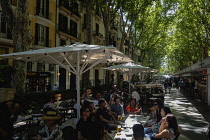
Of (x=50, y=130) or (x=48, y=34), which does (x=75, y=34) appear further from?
(x=50, y=130)

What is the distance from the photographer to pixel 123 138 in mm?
4137

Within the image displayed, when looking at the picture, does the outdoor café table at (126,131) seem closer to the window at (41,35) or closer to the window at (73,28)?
the window at (41,35)

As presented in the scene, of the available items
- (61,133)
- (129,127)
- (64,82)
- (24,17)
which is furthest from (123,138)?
(64,82)

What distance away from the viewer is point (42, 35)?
803 inches

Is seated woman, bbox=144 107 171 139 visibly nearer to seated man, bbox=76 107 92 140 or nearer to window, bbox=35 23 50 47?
seated man, bbox=76 107 92 140

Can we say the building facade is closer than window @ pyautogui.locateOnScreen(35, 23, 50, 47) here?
Yes

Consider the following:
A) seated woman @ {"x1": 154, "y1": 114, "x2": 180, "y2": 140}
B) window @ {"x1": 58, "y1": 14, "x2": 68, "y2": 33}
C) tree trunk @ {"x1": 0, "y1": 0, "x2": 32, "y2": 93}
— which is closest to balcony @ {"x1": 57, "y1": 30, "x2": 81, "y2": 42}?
window @ {"x1": 58, "y1": 14, "x2": 68, "y2": 33}

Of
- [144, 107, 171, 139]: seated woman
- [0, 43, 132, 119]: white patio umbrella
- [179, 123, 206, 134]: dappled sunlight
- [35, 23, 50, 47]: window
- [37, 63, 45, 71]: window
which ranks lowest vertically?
[179, 123, 206, 134]: dappled sunlight

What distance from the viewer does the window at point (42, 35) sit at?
19652 mm

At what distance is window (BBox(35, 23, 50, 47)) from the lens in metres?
19.7

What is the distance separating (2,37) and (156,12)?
60.2 feet

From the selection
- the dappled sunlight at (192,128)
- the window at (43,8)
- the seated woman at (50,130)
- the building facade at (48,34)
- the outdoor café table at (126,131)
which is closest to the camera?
the seated woman at (50,130)

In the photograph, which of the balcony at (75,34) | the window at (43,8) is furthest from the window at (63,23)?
the window at (43,8)

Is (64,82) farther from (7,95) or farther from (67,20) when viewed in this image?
(7,95)
